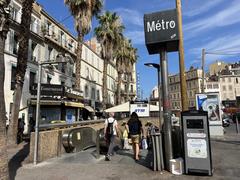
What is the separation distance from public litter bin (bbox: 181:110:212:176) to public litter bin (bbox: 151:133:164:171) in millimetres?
704

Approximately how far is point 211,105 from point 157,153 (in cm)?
1165

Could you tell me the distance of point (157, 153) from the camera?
732 cm

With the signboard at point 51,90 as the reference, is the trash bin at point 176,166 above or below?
below

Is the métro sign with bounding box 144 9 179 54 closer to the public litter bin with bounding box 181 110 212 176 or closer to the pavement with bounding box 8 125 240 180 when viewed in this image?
the public litter bin with bounding box 181 110 212 176

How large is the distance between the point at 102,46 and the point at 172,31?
898 inches

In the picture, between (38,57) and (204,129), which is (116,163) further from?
(38,57)

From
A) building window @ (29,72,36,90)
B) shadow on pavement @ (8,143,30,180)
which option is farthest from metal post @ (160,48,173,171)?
building window @ (29,72,36,90)

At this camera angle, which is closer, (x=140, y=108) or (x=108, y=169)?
(x=108, y=169)

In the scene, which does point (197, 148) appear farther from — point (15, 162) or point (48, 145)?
point (15, 162)

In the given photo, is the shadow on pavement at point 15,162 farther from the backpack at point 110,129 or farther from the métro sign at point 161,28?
the métro sign at point 161,28

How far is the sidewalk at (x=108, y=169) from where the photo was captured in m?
6.86

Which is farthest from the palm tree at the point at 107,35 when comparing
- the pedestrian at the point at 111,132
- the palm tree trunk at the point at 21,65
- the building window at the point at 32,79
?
the pedestrian at the point at 111,132

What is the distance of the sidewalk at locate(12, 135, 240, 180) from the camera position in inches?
270

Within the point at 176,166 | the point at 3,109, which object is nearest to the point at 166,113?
the point at 176,166
